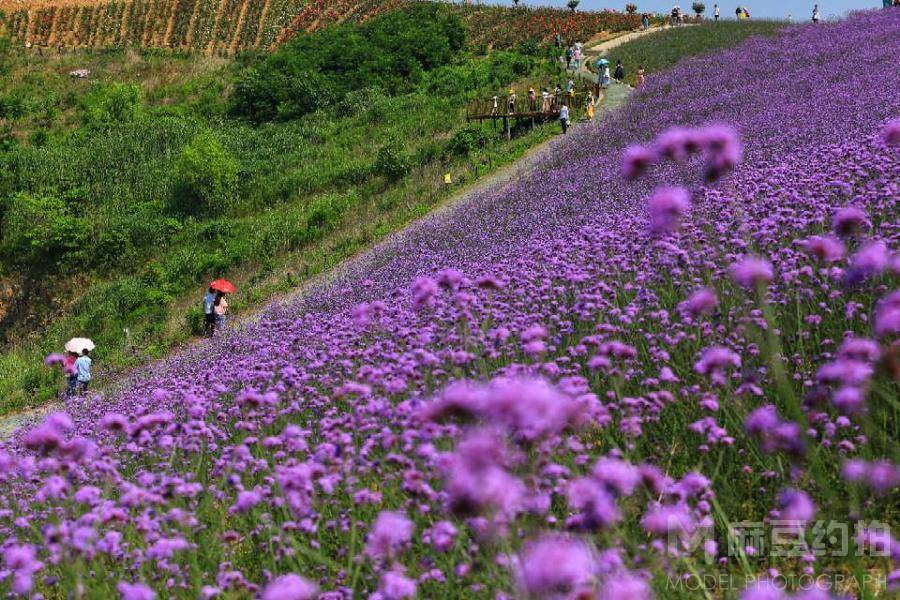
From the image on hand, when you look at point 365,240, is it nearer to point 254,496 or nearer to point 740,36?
point 254,496

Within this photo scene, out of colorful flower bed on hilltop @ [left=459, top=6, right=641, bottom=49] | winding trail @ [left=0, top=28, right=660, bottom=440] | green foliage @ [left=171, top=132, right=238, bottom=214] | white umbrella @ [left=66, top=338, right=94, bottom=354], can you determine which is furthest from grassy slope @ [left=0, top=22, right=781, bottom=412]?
colorful flower bed on hilltop @ [left=459, top=6, right=641, bottom=49]

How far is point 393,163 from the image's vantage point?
2356 centimetres

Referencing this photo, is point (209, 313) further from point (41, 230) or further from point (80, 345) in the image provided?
point (41, 230)

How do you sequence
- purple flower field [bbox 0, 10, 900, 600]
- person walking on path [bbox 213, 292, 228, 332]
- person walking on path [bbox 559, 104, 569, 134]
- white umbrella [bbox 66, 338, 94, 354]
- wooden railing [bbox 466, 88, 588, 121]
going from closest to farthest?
purple flower field [bbox 0, 10, 900, 600] → white umbrella [bbox 66, 338, 94, 354] → person walking on path [bbox 213, 292, 228, 332] → person walking on path [bbox 559, 104, 569, 134] → wooden railing [bbox 466, 88, 588, 121]

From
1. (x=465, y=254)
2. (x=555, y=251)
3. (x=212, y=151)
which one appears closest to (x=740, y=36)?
(x=212, y=151)

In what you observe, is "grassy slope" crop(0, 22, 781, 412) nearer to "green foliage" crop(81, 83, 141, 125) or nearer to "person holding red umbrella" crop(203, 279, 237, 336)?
"green foliage" crop(81, 83, 141, 125)

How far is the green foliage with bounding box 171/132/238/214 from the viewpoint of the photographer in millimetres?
25969

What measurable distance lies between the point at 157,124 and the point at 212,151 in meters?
9.94

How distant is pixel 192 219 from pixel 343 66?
15.0m

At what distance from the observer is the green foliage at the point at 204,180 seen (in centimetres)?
2597

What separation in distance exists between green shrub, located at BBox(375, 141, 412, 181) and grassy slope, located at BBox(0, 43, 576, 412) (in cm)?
42

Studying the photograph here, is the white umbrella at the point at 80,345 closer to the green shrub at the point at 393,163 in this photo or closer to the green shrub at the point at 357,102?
the green shrub at the point at 393,163

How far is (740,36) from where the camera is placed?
33.0m

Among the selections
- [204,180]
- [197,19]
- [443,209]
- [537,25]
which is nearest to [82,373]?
[443,209]
